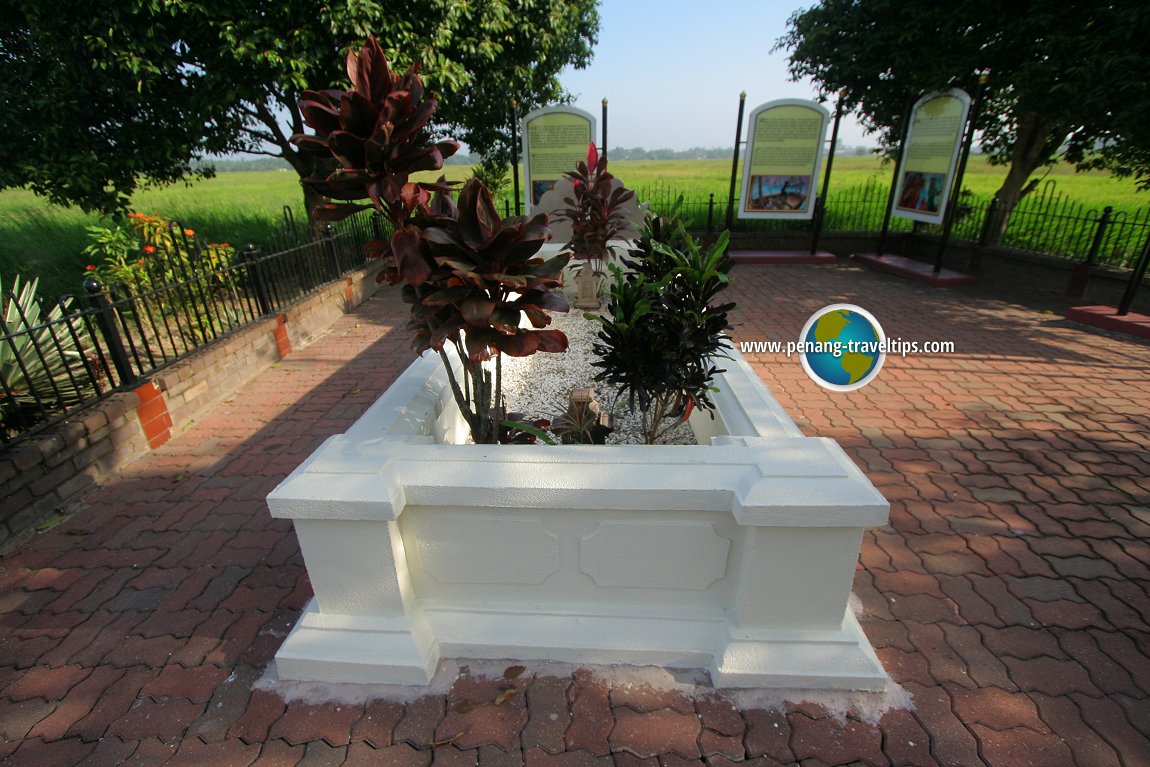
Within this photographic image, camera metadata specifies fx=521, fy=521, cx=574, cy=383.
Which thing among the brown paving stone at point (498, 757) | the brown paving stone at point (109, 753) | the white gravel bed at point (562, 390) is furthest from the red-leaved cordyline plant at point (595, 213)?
the brown paving stone at point (109, 753)

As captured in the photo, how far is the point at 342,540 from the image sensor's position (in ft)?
6.24

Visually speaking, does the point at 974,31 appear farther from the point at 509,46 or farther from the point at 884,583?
the point at 884,583

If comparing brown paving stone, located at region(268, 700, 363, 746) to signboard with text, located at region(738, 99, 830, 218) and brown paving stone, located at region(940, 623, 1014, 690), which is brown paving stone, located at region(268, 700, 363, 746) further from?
signboard with text, located at region(738, 99, 830, 218)

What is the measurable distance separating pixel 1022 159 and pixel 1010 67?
176 centimetres

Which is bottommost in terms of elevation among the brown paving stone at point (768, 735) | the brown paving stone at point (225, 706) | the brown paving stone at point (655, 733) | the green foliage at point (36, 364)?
the brown paving stone at point (225, 706)

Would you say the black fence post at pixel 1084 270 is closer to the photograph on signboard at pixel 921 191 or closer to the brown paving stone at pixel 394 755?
the photograph on signboard at pixel 921 191

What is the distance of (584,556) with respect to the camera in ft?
6.50

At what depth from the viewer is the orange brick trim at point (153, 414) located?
3.92 metres

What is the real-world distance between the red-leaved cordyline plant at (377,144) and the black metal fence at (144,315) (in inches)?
105

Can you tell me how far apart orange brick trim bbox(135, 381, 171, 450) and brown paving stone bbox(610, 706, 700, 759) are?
13.2 ft

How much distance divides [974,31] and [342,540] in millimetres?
11162

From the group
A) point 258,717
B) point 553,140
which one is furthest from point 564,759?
point 553,140

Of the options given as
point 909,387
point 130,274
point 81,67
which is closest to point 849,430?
point 909,387

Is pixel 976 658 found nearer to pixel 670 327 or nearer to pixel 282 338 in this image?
pixel 670 327
